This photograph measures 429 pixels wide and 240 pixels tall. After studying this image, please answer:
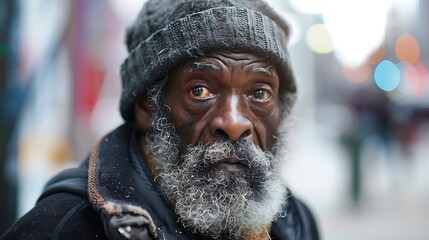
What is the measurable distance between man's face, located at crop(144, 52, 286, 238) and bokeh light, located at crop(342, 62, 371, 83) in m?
11.0

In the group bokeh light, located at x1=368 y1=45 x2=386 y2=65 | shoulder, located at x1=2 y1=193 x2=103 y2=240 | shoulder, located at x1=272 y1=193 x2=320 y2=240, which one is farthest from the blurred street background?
shoulder, located at x1=2 y1=193 x2=103 y2=240

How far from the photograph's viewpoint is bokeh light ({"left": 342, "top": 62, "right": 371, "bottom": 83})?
13497 millimetres

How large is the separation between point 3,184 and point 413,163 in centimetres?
849

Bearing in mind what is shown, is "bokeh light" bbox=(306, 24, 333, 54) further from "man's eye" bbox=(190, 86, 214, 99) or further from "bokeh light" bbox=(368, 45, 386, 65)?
"man's eye" bbox=(190, 86, 214, 99)

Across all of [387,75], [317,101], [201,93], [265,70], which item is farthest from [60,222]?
[317,101]

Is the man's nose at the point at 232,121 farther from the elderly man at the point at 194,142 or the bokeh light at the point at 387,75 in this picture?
the bokeh light at the point at 387,75

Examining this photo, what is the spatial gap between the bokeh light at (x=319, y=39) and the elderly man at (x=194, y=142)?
1058 cm

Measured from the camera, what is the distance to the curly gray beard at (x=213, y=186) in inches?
87.8

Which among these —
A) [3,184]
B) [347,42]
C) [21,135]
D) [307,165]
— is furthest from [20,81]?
[347,42]

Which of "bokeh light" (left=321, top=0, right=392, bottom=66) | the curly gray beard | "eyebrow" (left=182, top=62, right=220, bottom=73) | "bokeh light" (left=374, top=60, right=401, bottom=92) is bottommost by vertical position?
the curly gray beard

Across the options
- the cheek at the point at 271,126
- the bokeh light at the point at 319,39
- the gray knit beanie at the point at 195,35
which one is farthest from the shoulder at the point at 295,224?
the bokeh light at the point at 319,39

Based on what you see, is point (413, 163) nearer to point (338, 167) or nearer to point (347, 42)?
point (338, 167)

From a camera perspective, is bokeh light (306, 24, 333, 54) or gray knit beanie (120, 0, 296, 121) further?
bokeh light (306, 24, 333, 54)

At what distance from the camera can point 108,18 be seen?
6.91 meters
